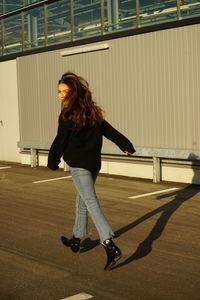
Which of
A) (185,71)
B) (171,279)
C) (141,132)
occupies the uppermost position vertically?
(185,71)

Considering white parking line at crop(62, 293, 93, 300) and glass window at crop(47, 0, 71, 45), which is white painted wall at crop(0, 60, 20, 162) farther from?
white parking line at crop(62, 293, 93, 300)

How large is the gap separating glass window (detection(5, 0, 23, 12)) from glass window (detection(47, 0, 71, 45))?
86.6 inches

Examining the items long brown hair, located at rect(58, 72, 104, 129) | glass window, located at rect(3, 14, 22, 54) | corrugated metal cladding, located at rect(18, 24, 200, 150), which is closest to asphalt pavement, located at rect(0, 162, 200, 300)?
corrugated metal cladding, located at rect(18, 24, 200, 150)

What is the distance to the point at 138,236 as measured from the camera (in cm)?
711

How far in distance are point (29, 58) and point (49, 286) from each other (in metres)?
11.8

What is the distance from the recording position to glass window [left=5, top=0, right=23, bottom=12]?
17.8 metres

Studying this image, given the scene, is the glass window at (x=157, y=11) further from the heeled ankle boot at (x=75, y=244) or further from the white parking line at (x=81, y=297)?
the white parking line at (x=81, y=297)

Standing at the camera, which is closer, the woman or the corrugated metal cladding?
the woman

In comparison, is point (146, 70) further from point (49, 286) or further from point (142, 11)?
point (49, 286)

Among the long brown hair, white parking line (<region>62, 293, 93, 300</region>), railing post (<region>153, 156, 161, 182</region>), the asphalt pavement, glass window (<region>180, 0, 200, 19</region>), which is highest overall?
glass window (<region>180, 0, 200, 19</region>)

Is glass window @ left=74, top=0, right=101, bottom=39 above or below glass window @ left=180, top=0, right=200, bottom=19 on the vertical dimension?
above

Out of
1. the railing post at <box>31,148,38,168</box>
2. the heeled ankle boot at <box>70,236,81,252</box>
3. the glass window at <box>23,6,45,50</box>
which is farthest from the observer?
the glass window at <box>23,6,45,50</box>

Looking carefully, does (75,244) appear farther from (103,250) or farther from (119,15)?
(119,15)

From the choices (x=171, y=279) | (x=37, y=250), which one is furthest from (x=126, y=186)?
(x=171, y=279)
